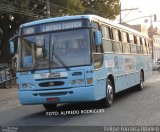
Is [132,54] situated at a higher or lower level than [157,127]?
higher

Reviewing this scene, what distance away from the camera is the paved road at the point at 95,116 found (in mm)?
11531

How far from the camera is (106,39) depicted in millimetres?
15156

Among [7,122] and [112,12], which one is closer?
[7,122]

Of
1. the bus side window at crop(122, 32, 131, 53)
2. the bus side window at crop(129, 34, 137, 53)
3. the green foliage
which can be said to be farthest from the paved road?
the green foliage

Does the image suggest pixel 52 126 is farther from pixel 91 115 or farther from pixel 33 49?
pixel 33 49

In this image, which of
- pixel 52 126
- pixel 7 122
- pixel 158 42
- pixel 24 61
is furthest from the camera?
pixel 158 42

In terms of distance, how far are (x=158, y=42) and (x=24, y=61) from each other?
95.0m

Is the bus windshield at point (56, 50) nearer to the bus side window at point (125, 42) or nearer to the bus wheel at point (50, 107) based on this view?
the bus wheel at point (50, 107)

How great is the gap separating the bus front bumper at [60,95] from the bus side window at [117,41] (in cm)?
367

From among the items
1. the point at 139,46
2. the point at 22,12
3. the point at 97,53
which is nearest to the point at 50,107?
the point at 97,53

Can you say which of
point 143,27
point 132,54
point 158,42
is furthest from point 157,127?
point 158,42

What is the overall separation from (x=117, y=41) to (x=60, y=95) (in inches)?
181

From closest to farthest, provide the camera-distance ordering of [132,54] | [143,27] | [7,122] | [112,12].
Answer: [7,122] → [132,54] → [112,12] → [143,27]

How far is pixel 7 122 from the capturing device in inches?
497
